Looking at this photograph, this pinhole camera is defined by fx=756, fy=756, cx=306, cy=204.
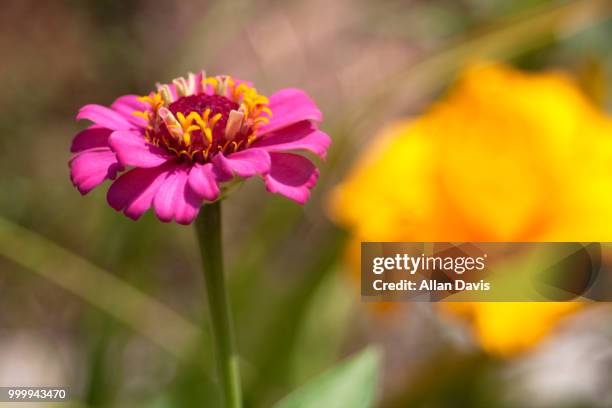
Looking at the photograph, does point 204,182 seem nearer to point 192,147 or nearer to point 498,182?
point 192,147

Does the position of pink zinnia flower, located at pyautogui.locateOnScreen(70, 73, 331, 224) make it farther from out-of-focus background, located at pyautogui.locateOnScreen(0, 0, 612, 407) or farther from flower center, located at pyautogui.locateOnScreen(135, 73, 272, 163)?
out-of-focus background, located at pyautogui.locateOnScreen(0, 0, 612, 407)

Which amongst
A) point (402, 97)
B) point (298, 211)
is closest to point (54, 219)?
point (298, 211)

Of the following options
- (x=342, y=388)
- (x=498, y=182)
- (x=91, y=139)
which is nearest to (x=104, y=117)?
(x=91, y=139)

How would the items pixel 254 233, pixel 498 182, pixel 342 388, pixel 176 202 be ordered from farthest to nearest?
pixel 254 233 → pixel 498 182 → pixel 342 388 → pixel 176 202

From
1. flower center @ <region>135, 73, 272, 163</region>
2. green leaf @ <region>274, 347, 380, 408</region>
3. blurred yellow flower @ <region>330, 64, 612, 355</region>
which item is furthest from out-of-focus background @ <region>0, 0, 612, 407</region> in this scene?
flower center @ <region>135, 73, 272, 163</region>

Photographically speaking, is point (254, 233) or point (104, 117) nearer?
point (104, 117)

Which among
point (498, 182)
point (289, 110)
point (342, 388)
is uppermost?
point (498, 182)

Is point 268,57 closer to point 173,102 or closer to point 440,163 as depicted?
point 440,163
